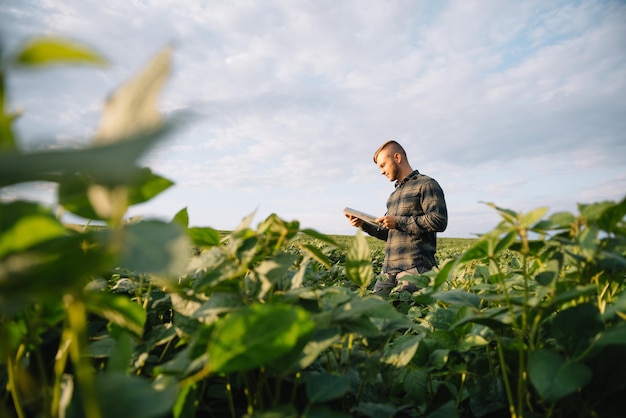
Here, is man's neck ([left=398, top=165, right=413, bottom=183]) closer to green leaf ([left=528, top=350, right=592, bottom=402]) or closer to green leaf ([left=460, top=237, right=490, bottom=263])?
green leaf ([left=460, top=237, right=490, bottom=263])

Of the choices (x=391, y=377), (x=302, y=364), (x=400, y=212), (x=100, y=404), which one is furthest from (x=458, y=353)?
(x=400, y=212)

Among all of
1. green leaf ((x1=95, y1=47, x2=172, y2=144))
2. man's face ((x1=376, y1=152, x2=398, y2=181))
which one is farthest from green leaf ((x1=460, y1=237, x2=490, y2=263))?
man's face ((x1=376, y1=152, x2=398, y2=181))

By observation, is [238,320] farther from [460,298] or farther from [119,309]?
[460,298]

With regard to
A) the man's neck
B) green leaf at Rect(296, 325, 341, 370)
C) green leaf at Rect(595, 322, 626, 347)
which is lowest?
green leaf at Rect(296, 325, 341, 370)

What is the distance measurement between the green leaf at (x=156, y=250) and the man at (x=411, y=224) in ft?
14.5

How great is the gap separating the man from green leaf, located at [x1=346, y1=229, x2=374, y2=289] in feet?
12.9

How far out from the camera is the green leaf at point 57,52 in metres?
0.34

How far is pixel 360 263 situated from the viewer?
34.7 inches

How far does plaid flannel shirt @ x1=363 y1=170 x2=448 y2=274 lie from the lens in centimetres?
496

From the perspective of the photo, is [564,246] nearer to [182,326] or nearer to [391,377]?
[391,377]

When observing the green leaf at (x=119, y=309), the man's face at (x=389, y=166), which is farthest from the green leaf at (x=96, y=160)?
the man's face at (x=389, y=166)

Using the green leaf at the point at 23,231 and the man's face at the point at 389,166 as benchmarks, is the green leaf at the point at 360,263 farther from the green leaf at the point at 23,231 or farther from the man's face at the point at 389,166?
the man's face at the point at 389,166

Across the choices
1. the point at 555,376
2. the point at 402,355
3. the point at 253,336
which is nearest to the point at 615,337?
the point at 555,376

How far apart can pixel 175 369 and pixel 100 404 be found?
0.52 ft
